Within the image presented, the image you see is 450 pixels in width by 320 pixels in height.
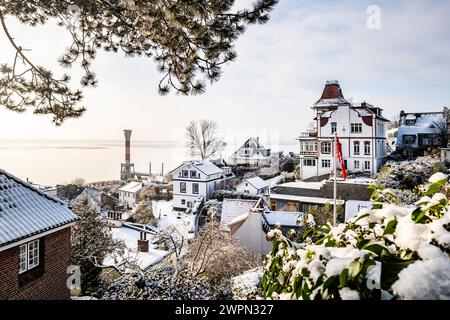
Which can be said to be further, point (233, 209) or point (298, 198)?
point (298, 198)

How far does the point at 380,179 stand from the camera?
828 centimetres

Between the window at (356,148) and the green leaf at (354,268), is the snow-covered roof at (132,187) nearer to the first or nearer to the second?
the window at (356,148)

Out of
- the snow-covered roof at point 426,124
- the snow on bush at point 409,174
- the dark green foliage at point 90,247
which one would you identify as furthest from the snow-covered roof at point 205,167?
the snow-covered roof at point 426,124

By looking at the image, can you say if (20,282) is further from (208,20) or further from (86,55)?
(208,20)

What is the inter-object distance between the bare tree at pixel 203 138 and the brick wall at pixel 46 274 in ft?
17.4

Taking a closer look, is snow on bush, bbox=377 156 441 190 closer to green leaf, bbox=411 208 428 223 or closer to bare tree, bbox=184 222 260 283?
bare tree, bbox=184 222 260 283

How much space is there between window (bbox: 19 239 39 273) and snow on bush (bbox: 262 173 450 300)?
3684 mm

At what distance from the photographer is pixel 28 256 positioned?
3.52 metres

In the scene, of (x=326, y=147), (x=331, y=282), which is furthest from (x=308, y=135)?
(x=331, y=282)

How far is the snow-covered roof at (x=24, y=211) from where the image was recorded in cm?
317

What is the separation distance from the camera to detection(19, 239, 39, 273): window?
3438 millimetres

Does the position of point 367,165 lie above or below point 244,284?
above

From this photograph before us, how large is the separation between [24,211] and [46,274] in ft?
2.84

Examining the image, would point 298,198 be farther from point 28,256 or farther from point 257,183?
point 28,256
